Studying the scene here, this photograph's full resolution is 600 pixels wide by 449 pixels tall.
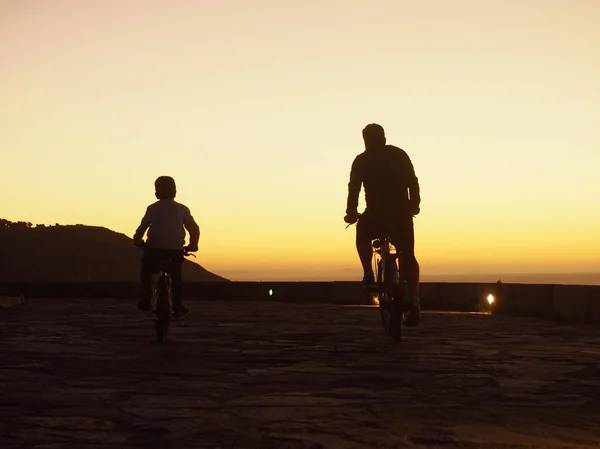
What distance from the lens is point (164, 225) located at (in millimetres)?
10258

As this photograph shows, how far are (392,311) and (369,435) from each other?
5232 millimetres

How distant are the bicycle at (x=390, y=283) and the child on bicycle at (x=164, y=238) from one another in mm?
1911

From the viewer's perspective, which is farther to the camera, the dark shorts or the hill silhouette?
the hill silhouette

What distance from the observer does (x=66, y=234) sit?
16512cm

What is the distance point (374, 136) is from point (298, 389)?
14.8 feet

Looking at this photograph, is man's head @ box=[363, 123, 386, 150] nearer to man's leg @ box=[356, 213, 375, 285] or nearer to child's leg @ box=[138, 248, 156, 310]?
man's leg @ box=[356, 213, 375, 285]

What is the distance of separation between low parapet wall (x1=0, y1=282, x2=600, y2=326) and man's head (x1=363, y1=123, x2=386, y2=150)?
4.53m

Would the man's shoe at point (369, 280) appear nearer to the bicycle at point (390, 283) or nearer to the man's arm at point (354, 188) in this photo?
the bicycle at point (390, 283)

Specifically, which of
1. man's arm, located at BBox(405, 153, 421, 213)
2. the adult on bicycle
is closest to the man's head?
the adult on bicycle

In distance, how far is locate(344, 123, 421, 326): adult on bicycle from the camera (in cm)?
1002

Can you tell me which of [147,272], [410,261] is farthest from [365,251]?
[147,272]

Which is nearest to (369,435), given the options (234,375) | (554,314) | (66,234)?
(234,375)

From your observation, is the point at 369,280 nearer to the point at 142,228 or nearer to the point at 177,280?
the point at 177,280

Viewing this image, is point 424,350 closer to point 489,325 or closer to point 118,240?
point 489,325
